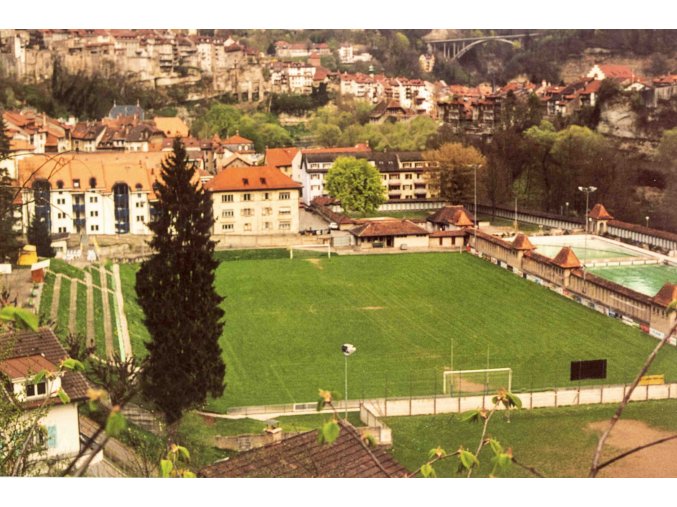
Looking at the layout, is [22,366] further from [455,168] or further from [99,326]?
[455,168]

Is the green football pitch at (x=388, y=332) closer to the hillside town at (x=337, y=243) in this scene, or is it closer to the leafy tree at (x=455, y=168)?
the hillside town at (x=337, y=243)

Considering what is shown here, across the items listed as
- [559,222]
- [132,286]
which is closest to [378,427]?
[132,286]

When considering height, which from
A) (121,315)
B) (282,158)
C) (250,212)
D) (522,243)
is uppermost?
(282,158)

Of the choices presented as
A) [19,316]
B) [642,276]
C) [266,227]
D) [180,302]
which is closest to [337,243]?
[266,227]

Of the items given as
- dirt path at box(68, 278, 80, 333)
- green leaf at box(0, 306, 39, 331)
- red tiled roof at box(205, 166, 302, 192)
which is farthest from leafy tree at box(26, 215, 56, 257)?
green leaf at box(0, 306, 39, 331)

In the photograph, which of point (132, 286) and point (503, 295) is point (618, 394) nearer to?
point (503, 295)

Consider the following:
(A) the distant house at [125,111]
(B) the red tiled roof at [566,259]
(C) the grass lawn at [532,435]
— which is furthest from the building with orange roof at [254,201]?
(B) the red tiled roof at [566,259]
